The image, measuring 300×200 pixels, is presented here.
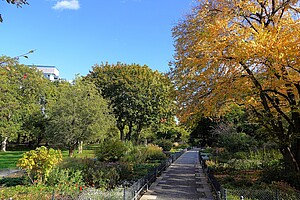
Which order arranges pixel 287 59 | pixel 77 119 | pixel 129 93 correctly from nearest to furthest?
pixel 287 59 < pixel 77 119 < pixel 129 93

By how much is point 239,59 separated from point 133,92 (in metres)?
22.8

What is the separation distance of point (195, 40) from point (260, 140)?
53.0 feet

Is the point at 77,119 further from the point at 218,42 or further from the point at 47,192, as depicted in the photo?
the point at 218,42

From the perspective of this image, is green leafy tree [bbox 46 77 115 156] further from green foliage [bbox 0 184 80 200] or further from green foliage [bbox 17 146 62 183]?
green foliage [bbox 0 184 80 200]

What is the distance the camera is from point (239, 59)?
818 centimetres

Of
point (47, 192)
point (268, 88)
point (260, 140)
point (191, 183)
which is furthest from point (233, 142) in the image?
point (47, 192)

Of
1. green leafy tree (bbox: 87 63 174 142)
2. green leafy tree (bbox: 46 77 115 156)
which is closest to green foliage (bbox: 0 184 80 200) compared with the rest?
green leafy tree (bbox: 46 77 115 156)

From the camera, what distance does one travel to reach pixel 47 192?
8250mm

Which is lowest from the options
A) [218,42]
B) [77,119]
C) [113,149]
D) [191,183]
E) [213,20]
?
[191,183]

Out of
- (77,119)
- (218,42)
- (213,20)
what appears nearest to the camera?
(218,42)

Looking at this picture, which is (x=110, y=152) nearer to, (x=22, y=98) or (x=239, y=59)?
(x=239, y=59)

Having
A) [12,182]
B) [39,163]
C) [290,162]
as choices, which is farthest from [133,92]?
[290,162]

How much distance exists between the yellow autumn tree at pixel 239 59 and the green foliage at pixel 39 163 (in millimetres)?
5732

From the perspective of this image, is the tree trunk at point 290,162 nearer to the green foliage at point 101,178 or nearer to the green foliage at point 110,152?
the green foliage at point 101,178
